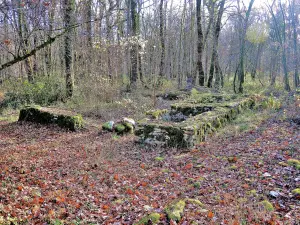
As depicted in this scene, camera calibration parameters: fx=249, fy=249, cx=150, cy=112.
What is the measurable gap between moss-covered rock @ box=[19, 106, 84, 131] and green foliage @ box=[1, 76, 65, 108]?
3.13 m

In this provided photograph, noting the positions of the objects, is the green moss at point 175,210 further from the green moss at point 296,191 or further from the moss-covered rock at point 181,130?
the moss-covered rock at point 181,130

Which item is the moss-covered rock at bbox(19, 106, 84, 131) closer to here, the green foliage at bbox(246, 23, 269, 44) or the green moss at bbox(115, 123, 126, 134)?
the green moss at bbox(115, 123, 126, 134)

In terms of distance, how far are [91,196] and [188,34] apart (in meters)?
17.7

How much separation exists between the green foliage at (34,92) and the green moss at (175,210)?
10114 mm

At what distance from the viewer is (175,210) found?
11.5 ft

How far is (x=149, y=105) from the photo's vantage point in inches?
460

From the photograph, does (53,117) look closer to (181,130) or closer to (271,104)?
(181,130)

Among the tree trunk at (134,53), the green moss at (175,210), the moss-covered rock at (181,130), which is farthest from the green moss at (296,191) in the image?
the tree trunk at (134,53)

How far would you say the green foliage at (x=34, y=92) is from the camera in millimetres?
12070

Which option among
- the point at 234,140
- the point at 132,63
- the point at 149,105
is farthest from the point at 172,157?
the point at 132,63

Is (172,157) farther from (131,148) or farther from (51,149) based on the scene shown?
(51,149)

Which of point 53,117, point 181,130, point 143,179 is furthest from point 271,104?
point 53,117

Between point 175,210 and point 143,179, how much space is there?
4.84 ft

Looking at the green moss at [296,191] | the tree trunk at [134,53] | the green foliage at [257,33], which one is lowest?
the green moss at [296,191]
